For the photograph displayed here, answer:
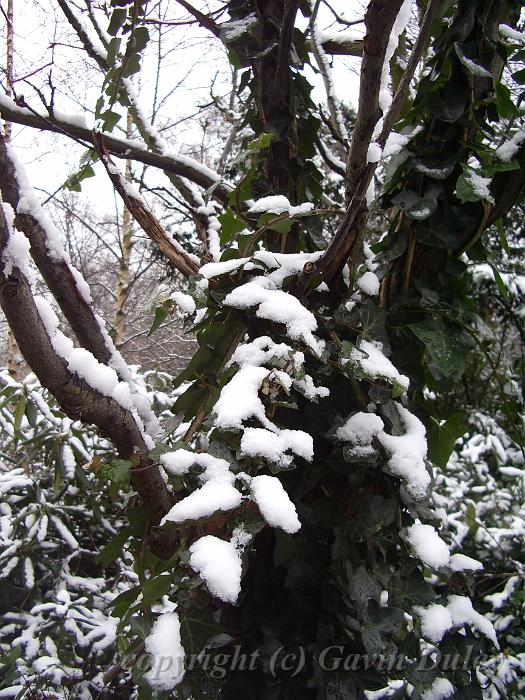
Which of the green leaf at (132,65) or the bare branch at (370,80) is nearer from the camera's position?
the bare branch at (370,80)

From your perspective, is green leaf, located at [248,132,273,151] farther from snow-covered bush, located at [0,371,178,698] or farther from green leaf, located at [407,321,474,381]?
snow-covered bush, located at [0,371,178,698]

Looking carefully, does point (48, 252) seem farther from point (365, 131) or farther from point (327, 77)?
point (327, 77)

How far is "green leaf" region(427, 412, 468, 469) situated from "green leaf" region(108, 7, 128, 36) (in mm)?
1171

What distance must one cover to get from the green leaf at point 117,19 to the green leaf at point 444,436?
3.84 ft

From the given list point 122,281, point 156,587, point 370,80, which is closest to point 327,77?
point 370,80

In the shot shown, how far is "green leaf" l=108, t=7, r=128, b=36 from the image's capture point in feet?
3.94

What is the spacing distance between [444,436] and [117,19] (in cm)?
122

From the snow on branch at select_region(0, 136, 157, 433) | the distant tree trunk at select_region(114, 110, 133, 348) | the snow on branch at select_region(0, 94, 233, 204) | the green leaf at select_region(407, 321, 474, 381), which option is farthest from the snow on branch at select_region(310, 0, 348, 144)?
the distant tree trunk at select_region(114, 110, 133, 348)

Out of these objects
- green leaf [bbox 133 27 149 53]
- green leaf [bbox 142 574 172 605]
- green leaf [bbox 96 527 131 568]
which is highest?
green leaf [bbox 133 27 149 53]

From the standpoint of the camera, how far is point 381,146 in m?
0.89

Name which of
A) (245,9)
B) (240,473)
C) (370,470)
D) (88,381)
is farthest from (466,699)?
(245,9)

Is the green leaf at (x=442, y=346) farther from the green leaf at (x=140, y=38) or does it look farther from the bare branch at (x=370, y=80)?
the green leaf at (x=140, y=38)

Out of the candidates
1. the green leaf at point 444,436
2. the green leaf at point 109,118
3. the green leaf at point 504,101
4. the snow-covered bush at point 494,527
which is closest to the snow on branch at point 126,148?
the green leaf at point 109,118

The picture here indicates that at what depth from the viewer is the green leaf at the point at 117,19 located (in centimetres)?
120
